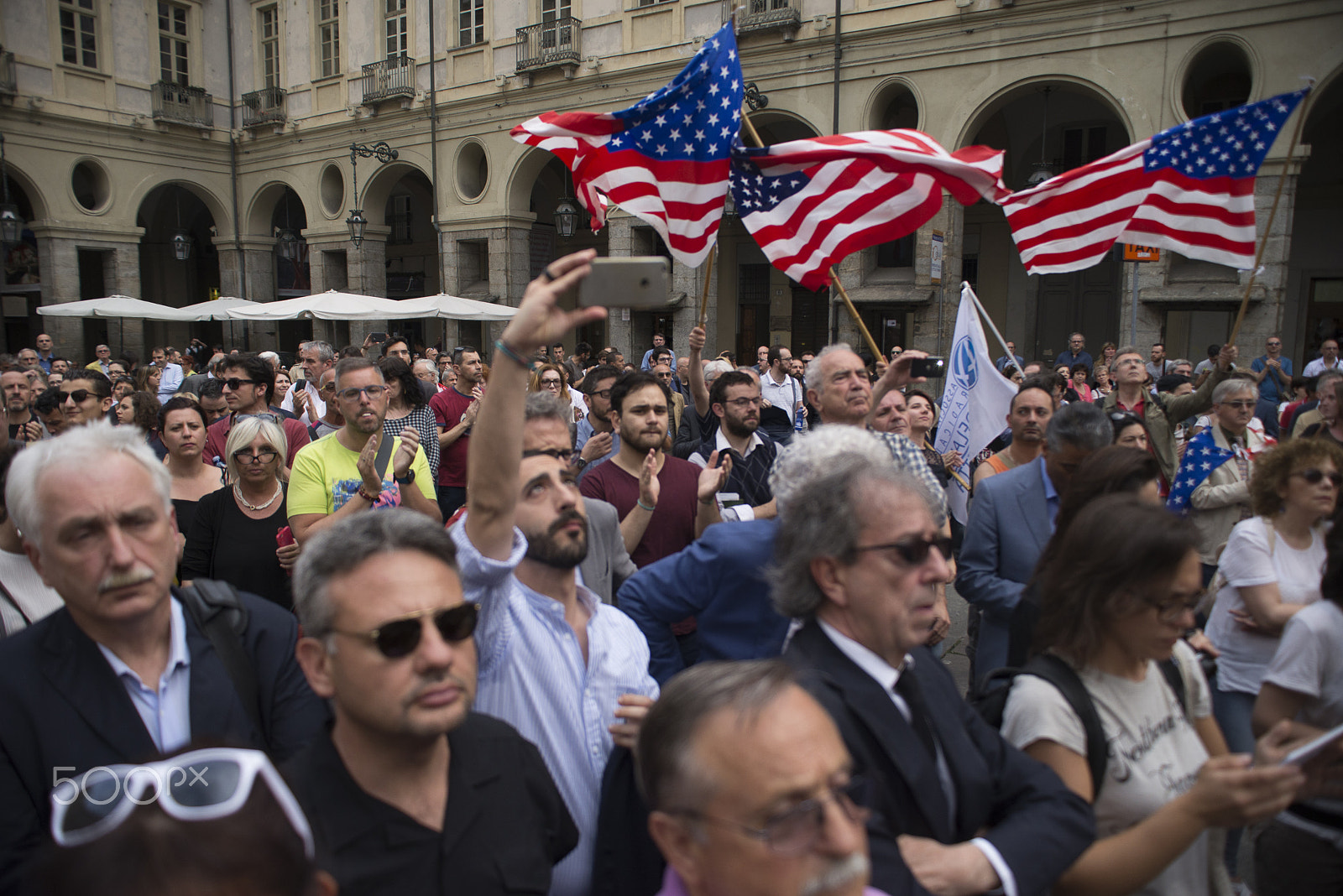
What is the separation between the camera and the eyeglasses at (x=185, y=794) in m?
1.01

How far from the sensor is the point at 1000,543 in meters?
3.55

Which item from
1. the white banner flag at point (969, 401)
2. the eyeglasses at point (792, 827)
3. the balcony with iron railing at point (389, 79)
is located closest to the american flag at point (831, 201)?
the white banner flag at point (969, 401)

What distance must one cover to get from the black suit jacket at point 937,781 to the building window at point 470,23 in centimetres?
2250

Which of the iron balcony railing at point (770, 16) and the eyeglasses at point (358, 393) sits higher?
the iron balcony railing at point (770, 16)

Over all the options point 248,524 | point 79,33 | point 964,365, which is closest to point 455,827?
point 248,524

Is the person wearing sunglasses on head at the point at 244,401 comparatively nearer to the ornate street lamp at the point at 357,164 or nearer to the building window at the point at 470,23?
the ornate street lamp at the point at 357,164

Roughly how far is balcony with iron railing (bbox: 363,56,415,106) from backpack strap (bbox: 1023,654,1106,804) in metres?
23.6

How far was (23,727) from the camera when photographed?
1.68 m

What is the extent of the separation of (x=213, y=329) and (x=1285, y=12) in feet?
98.9

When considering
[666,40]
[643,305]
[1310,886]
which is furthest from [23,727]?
[666,40]

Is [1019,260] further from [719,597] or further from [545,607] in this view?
[545,607]

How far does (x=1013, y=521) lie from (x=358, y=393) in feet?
10.0

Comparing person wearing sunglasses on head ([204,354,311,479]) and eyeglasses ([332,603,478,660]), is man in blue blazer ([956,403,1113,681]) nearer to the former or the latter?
eyeglasses ([332,603,478,660])

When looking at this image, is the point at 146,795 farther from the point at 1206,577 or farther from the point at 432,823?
the point at 1206,577
